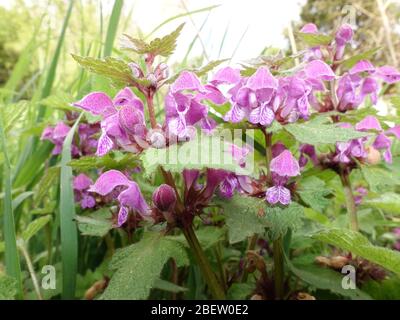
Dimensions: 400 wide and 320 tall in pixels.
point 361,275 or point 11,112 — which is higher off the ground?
point 11,112

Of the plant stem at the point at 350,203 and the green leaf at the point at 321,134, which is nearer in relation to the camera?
the green leaf at the point at 321,134

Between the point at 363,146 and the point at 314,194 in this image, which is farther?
the point at 363,146

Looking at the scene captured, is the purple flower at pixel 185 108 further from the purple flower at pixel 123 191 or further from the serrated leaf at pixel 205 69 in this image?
the purple flower at pixel 123 191

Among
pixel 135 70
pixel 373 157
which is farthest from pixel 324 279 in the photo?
pixel 135 70

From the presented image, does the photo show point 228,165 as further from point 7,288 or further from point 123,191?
point 7,288

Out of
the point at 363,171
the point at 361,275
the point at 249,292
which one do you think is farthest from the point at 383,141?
the point at 249,292

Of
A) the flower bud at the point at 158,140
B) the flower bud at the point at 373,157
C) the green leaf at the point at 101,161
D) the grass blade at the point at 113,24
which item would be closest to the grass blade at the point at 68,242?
the green leaf at the point at 101,161

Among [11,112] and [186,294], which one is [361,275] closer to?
[186,294]
